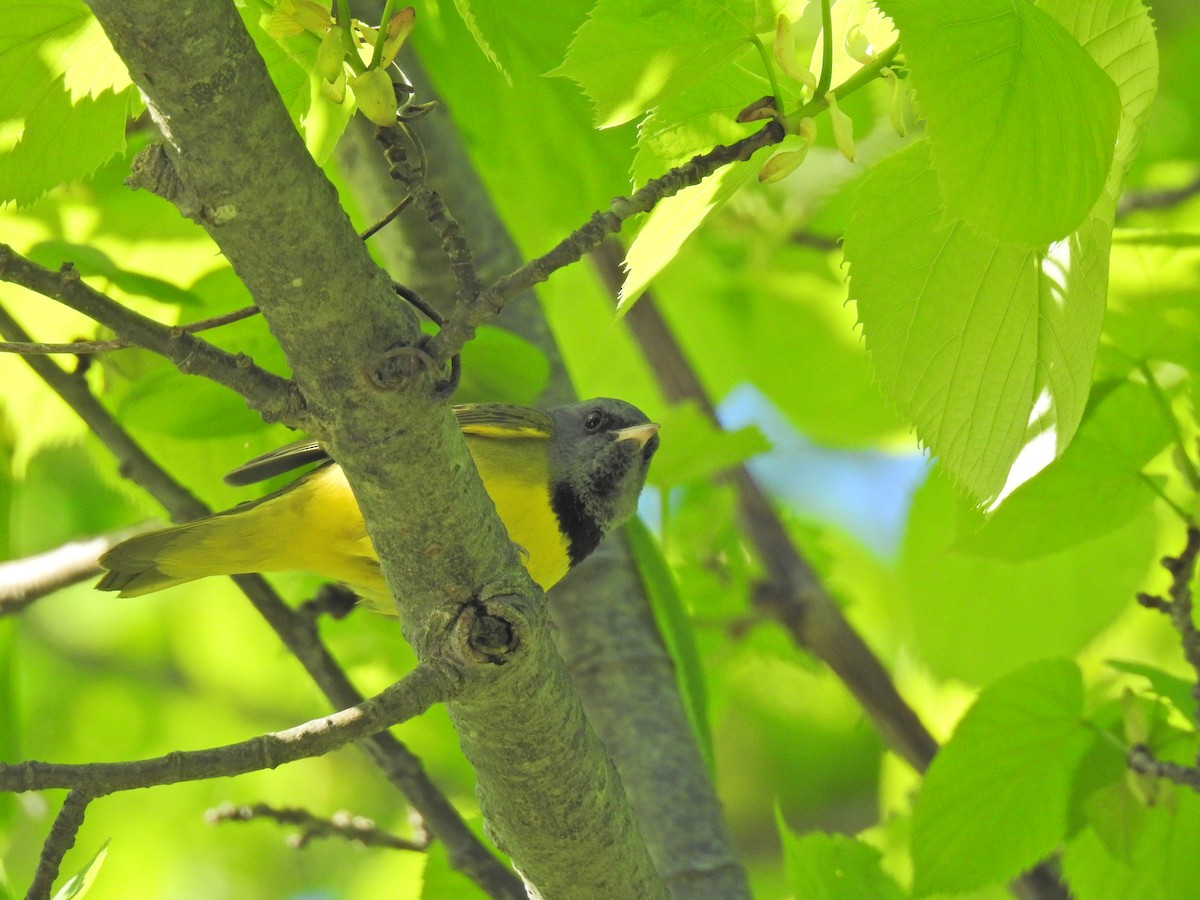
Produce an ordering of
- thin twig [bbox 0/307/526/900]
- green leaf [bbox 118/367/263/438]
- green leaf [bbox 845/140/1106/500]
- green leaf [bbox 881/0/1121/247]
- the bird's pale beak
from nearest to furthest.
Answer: green leaf [bbox 881/0/1121/247], green leaf [bbox 845/140/1106/500], green leaf [bbox 118/367/263/438], thin twig [bbox 0/307/526/900], the bird's pale beak

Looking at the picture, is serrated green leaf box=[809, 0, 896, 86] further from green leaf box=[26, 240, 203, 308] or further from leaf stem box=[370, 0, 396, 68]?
green leaf box=[26, 240, 203, 308]

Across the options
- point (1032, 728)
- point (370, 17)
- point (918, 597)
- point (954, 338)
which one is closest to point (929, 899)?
point (1032, 728)

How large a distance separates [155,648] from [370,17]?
284 centimetres

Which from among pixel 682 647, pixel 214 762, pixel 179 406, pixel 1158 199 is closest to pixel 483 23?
pixel 214 762

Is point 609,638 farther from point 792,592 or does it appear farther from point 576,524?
point 792,592

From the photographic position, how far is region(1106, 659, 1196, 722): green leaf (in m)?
2.08

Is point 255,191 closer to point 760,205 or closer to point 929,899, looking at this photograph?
point 929,899

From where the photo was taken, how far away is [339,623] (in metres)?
2.88

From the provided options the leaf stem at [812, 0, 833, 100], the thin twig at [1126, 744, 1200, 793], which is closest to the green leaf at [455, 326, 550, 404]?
the leaf stem at [812, 0, 833, 100]

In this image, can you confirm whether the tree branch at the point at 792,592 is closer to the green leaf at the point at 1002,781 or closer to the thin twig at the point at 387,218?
the green leaf at the point at 1002,781

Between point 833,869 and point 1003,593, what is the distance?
35.6 inches

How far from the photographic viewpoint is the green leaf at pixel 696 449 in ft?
8.27

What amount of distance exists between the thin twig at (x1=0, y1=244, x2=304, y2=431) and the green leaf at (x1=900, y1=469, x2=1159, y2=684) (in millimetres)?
1628

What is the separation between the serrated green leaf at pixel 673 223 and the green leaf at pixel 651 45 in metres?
0.12
